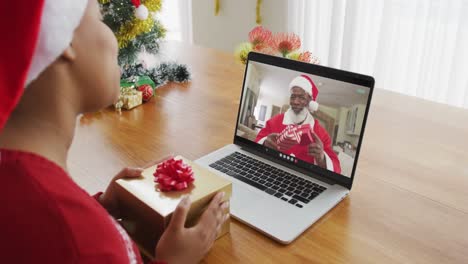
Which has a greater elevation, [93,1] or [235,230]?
[93,1]

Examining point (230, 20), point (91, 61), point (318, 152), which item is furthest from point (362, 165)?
point (230, 20)

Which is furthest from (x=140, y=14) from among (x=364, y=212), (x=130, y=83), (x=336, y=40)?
(x=336, y=40)

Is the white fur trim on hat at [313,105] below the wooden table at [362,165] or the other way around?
the other way around

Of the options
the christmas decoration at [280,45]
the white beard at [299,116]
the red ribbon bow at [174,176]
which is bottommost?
the red ribbon bow at [174,176]

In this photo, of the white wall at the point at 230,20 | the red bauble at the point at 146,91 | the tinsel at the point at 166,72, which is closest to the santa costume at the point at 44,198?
the red bauble at the point at 146,91

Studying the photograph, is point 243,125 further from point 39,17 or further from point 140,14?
point 39,17

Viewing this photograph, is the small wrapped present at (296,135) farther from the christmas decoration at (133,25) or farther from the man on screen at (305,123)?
the christmas decoration at (133,25)

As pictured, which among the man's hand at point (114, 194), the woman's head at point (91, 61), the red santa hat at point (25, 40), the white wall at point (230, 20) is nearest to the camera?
the red santa hat at point (25, 40)

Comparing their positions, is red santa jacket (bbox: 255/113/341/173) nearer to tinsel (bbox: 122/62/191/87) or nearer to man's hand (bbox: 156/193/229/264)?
man's hand (bbox: 156/193/229/264)

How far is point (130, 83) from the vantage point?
1449mm

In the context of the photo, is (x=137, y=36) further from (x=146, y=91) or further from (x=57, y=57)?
(x=57, y=57)

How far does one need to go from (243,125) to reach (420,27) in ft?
4.70

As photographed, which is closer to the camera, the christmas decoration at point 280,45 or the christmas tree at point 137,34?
the christmas decoration at point 280,45

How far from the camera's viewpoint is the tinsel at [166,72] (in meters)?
1.57
